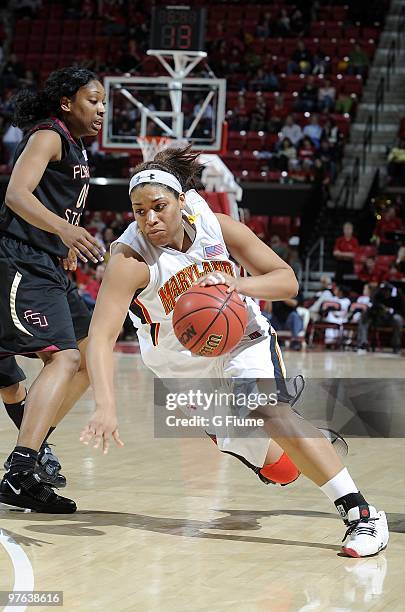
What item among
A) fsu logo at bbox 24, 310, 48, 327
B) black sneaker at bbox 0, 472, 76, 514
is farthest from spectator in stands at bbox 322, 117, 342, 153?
black sneaker at bbox 0, 472, 76, 514

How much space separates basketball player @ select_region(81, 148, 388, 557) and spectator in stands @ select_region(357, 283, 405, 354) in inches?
441

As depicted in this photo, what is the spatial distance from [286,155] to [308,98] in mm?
2065

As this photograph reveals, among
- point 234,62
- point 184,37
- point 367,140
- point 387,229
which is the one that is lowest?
point 387,229

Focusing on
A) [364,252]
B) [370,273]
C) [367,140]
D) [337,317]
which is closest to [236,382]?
[337,317]

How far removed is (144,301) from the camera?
158 inches

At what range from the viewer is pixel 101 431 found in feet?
10.9

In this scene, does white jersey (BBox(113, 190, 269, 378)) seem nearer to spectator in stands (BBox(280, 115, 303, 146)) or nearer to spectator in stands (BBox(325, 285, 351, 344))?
spectator in stands (BBox(325, 285, 351, 344))

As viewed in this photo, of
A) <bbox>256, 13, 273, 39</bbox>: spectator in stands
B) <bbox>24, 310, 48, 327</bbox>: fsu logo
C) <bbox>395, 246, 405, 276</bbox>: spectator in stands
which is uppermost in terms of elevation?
<bbox>256, 13, 273, 39</bbox>: spectator in stands

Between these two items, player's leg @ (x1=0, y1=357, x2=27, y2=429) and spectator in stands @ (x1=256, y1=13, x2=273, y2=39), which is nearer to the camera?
player's leg @ (x1=0, y1=357, x2=27, y2=429)

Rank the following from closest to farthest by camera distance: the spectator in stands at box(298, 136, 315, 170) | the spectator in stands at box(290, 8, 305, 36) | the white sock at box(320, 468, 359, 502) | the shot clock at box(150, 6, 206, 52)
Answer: the white sock at box(320, 468, 359, 502) → the shot clock at box(150, 6, 206, 52) → the spectator in stands at box(298, 136, 315, 170) → the spectator in stands at box(290, 8, 305, 36)

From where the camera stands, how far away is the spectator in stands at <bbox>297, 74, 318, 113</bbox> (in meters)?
20.4

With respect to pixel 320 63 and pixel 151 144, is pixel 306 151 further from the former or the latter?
pixel 151 144

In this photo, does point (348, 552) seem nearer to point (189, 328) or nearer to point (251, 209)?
point (189, 328)

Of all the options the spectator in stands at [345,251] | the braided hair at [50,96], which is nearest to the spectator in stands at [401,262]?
the spectator in stands at [345,251]
